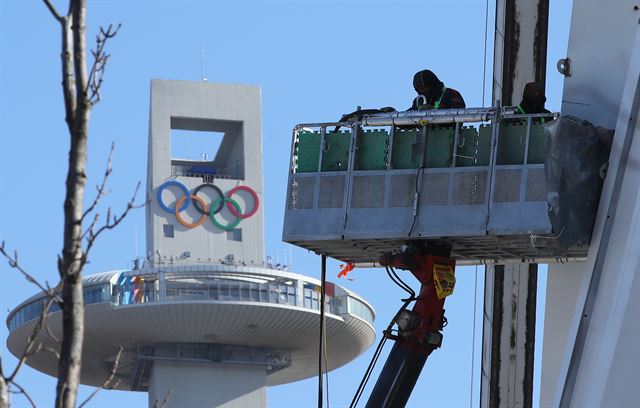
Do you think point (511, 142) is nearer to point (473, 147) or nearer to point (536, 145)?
point (536, 145)

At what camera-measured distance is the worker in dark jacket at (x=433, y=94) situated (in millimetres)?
19750

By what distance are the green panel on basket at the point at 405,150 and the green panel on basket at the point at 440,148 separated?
0.15m

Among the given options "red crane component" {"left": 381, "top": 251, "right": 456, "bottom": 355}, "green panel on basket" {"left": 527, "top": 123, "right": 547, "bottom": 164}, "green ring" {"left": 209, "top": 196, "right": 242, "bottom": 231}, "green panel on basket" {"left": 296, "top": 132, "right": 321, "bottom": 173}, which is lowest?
"green ring" {"left": 209, "top": 196, "right": 242, "bottom": 231}

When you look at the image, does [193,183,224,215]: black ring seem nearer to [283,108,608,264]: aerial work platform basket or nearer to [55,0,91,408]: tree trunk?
[283,108,608,264]: aerial work platform basket

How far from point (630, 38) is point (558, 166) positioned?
164cm

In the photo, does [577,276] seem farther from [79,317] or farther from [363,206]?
[79,317]

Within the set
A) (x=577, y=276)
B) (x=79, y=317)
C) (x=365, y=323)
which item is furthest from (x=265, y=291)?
(x=79, y=317)

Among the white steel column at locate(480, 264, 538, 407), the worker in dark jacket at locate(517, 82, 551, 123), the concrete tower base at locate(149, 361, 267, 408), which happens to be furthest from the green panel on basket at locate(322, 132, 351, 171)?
the concrete tower base at locate(149, 361, 267, 408)

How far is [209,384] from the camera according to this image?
120m

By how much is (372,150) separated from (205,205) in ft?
326

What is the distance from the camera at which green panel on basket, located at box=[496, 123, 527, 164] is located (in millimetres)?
18641

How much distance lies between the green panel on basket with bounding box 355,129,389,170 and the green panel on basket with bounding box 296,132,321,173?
0.52m

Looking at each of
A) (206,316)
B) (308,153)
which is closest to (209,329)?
(206,316)

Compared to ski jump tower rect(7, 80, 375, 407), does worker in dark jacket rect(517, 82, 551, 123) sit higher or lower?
higher
